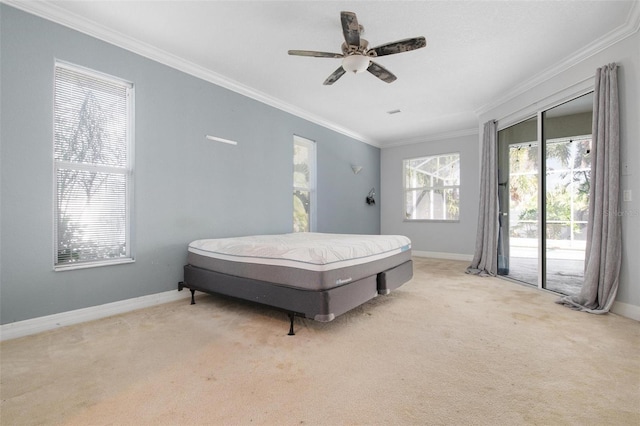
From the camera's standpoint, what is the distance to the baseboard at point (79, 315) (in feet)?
7.55

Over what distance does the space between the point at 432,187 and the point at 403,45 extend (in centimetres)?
489

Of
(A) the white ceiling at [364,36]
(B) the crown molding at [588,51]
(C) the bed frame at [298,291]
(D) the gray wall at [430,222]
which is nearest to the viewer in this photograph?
(C) the bed frame at [298,291]

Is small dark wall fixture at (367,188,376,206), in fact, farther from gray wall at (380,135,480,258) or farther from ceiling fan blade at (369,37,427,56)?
ceiling fan blade at (369,37,427,56)

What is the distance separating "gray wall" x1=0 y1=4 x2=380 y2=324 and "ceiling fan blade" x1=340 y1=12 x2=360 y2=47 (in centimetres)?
211

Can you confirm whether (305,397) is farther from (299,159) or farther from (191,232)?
(299,159)

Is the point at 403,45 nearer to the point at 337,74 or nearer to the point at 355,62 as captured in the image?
the point at 355,62

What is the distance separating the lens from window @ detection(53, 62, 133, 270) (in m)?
2.62

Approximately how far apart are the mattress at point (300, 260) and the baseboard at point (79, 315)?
497 mm

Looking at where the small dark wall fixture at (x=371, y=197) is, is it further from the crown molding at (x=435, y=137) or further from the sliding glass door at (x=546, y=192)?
the sliding glass door at (x=546, y=192)

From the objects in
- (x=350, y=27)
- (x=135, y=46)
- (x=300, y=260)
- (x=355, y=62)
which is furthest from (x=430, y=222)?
(x=135, y=46)

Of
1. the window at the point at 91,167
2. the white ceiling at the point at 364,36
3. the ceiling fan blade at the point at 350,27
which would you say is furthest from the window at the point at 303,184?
the ceiling fan blade at the point at 350,27

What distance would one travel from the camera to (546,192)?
3.82m

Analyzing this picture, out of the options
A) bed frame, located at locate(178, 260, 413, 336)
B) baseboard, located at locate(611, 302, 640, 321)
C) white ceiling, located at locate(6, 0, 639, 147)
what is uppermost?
white ceiling, located at locate(6, 0, 639, 147)

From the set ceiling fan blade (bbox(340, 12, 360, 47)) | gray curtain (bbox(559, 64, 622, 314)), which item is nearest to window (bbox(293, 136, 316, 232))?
ceiling fan blade (bbox(340, 12, 360, 47))
